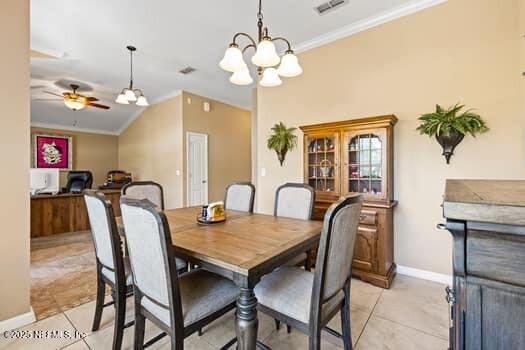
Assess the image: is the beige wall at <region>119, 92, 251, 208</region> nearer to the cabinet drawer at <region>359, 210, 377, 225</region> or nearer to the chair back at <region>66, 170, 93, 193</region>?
the chair back at <region>66, 170, 93, 193</region>

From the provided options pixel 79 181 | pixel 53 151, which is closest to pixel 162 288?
pixel 79 181

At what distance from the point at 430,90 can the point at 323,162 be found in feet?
4.49

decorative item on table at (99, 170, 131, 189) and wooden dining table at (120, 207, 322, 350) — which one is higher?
decorative item on table at (99, 170, 131, 189)

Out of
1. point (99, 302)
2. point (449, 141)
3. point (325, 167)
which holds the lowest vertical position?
point (99, 302)

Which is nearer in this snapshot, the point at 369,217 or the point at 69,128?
the point at 369,217

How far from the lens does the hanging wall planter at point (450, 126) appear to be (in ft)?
7.53

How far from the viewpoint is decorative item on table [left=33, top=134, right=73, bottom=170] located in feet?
21.2

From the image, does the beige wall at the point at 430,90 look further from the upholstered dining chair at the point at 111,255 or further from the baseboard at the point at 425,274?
the upholstered dining chair at the point at 111,255

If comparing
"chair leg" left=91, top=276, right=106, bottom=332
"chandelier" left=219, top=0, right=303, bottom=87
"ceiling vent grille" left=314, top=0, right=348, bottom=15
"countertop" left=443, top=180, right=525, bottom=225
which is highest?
"ceiling vent grille" left=314, top=0, right=348, bottom=15

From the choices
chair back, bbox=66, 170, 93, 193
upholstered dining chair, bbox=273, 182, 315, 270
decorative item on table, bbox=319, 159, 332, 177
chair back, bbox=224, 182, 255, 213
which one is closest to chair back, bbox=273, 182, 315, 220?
upholstered dining chair, bbox=273, 182, 315, 270

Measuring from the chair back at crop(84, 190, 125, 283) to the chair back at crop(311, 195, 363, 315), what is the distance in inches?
48.3

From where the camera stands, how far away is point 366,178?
2.77 m

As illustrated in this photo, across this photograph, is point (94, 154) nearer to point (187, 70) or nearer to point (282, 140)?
point (187, 70)

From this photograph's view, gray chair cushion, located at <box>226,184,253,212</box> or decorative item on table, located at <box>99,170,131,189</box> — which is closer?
gray chair cushion, located at <box>226,184,253,212</box>
